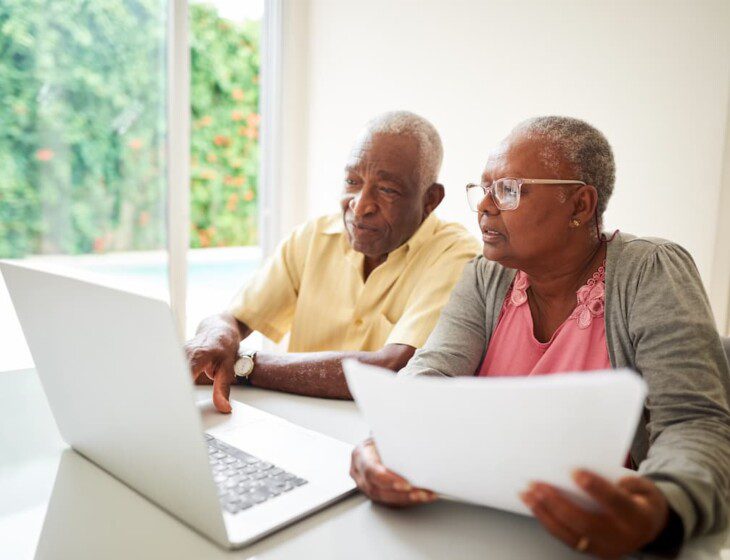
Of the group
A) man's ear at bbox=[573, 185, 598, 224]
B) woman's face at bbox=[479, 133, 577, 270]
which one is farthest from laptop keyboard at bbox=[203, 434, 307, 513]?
man's ear at bbox=[573, 185, 598, 224]

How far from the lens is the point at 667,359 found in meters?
0.91

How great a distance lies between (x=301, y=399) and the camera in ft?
4.11

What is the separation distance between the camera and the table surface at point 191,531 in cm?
66

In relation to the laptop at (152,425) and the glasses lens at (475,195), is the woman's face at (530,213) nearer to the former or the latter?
the glasses lens at (475,195)

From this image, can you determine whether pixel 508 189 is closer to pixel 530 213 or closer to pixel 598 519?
pixel 530 213

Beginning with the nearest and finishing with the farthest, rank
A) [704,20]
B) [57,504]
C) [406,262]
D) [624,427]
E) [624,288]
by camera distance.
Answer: [624,427] → [57,504] → [624,288] → [406,262] → [704,20]

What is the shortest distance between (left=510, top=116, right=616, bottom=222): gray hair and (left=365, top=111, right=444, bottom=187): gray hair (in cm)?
53

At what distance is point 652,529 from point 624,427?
19 cm

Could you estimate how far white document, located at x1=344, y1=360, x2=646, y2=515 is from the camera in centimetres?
52

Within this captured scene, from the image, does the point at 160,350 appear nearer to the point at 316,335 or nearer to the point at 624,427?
the point at 624,427

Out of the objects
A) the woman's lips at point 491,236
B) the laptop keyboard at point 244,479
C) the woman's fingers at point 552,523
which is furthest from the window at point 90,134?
the woman's fingers at point 552,523

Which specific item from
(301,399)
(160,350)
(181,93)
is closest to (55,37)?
(181,93)

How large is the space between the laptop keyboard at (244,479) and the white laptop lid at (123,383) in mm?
65

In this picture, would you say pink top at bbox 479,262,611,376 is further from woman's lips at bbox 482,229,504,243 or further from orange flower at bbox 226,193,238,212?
orange flower at bbox 226,193,238,212
